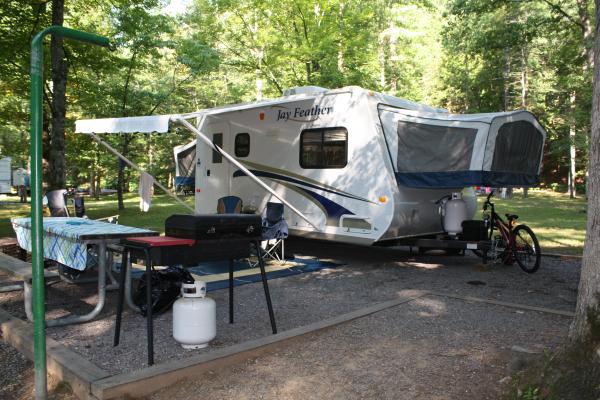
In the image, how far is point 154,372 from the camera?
355 cm

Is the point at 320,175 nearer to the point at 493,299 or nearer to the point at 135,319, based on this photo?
the point at 493,299

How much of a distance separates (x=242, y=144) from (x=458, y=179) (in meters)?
4.27

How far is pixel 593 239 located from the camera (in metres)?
3.05

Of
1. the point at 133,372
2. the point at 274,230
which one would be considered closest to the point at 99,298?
the point at 133,372

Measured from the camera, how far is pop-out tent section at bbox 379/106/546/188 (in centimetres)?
716

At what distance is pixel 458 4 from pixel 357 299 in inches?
520

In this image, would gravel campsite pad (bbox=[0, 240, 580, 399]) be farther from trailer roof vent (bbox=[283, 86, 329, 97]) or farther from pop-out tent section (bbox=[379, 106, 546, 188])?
trailer roof vent (bbox=[283, 86, 329, 97])

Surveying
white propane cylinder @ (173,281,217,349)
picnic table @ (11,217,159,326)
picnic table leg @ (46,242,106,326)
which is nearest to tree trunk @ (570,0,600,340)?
white propane cylinder @ (173,281,217,349)

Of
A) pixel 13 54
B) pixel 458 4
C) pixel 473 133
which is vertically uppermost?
pixel 458 4

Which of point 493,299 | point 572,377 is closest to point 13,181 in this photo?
point 493,299

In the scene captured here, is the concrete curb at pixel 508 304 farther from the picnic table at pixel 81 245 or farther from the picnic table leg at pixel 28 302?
the picnic table leg at pixel 28 302

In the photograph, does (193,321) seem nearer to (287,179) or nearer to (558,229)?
(287,179)

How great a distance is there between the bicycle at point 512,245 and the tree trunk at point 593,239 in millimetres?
4800

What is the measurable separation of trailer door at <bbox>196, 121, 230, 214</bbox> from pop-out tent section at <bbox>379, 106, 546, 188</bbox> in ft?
11.8
